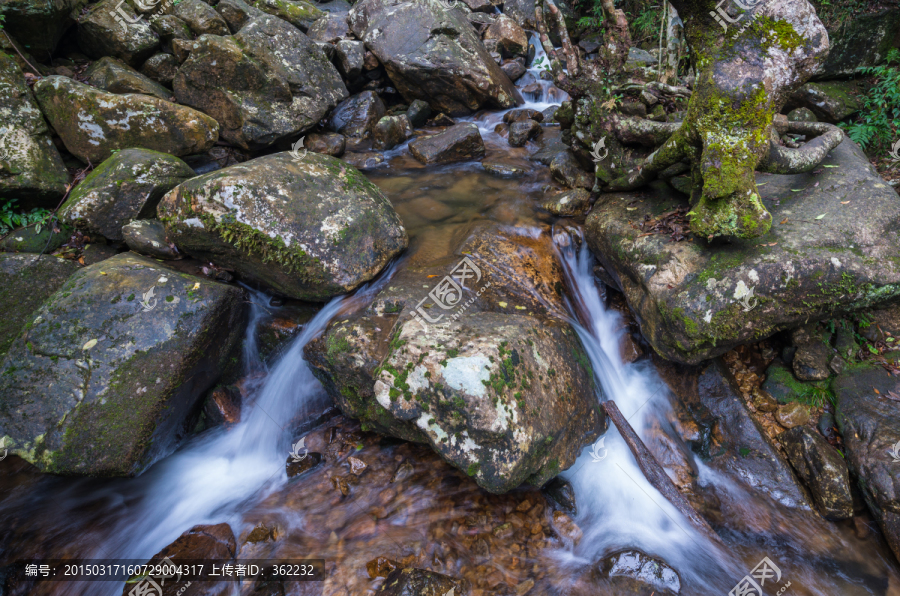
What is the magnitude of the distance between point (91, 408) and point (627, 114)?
7.09 meters

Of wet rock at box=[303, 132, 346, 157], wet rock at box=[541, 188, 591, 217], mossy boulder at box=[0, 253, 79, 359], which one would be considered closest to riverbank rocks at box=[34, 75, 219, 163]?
mossy boulder at box=[0, 253, 79, 359]

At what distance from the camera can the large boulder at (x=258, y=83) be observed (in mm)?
7078

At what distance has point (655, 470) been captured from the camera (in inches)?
164

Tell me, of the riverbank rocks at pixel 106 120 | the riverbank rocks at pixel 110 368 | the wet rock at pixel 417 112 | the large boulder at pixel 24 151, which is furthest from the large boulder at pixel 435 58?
the riverbank rocks at pixel 110 368

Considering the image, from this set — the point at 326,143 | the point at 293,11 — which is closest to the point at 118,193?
the point at 326,143

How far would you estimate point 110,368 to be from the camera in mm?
3801

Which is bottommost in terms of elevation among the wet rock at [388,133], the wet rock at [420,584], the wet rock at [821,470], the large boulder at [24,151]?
the wet rock at [821,470]

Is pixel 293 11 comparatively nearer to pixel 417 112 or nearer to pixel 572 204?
pixel 417 112

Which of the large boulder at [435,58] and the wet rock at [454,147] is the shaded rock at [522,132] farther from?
the large boulder at [435,58]

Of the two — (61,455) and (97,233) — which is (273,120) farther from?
(61,455)

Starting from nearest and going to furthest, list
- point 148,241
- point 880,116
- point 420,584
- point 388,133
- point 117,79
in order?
point 420,584
point 148,241
point 880,116
point 117,79
point 388,133

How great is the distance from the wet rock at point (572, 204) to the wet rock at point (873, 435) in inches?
141

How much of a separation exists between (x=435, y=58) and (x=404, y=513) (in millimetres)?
9347

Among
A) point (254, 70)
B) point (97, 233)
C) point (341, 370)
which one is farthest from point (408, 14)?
point (341, 370)
